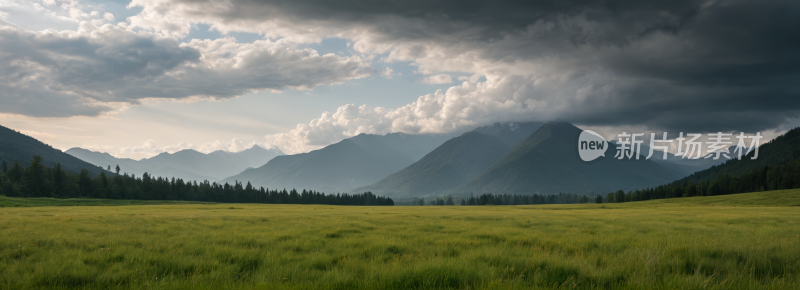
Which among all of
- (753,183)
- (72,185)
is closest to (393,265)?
(753,183)

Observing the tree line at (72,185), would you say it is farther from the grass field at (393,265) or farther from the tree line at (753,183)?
the tree line at (753,183)

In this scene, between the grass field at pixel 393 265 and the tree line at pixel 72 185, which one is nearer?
the grass field at pixel 393 265

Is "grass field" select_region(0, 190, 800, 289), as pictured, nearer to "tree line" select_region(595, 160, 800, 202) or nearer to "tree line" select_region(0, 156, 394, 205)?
"tree line" select_region(595, 160, 800, 202)

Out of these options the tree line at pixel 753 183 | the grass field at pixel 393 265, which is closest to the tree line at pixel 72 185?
the grass field at pixel 393 265

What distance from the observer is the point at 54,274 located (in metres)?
7.89

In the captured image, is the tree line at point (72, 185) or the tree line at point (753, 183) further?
the tree line at point (72, 185)

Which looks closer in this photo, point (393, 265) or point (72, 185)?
point (393, 265)

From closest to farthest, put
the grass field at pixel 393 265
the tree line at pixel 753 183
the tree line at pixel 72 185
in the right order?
the grass field at pixel 393 265
the tree line at pixel 753 183
the tree line at pixel 72 185

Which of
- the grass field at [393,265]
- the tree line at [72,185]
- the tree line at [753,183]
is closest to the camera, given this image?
the grass field at [393,265]

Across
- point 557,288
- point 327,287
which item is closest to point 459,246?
point 557,288

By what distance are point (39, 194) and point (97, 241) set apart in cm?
17163

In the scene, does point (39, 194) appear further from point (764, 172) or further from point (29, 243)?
point (764, 172)

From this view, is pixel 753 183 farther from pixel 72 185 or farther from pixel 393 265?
pixel 72 185

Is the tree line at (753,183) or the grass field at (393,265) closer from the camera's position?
the grass field at (393,265)
